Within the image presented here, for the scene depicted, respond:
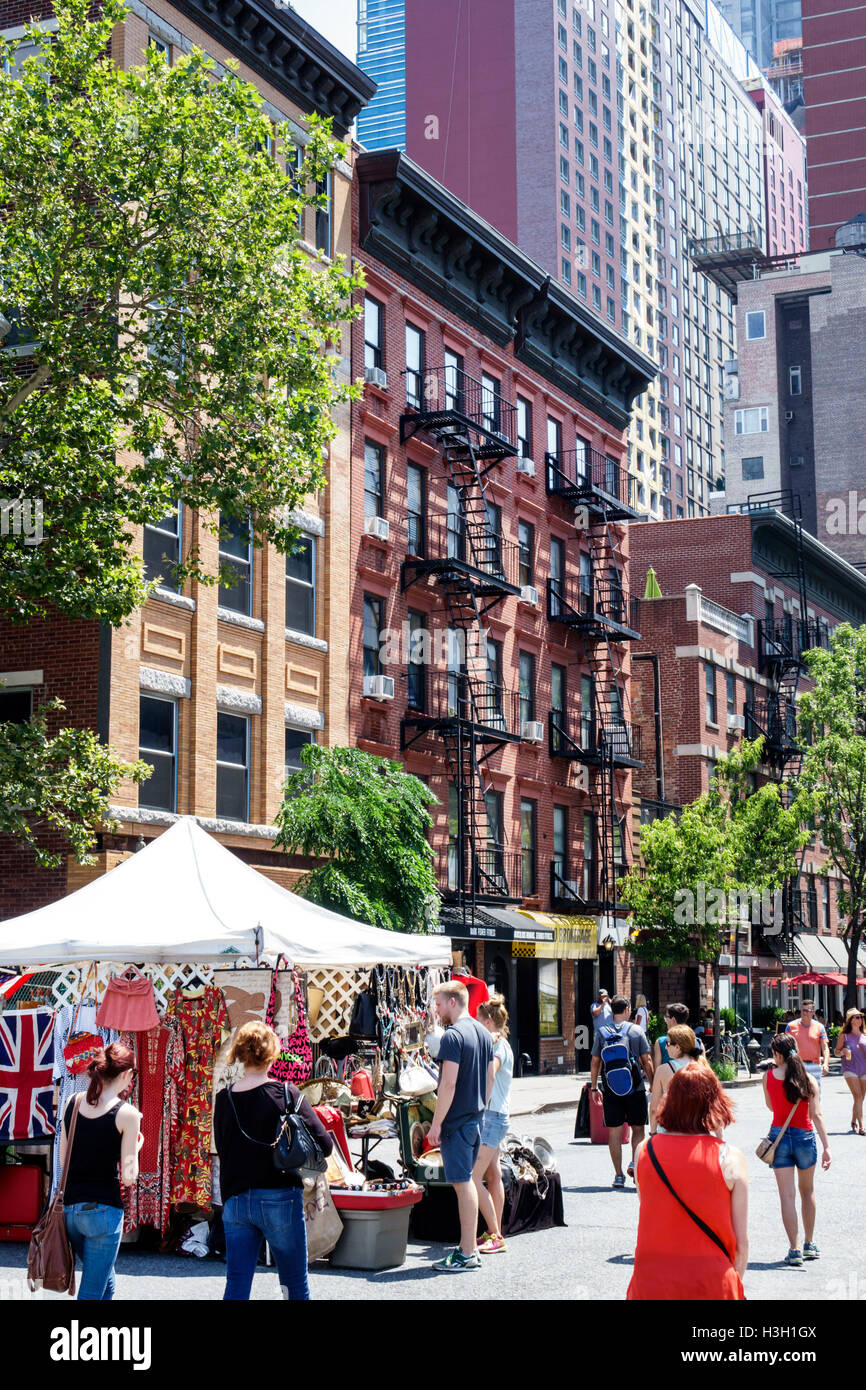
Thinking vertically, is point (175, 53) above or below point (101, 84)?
above

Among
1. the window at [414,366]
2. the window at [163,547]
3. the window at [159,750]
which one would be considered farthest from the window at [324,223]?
the window at [159,750]

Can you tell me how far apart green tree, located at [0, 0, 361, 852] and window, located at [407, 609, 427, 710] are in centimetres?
1383

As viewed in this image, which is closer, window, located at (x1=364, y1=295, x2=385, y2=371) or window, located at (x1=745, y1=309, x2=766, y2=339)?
window, located at (x1=364, y1=295, x2=385, y2=371)

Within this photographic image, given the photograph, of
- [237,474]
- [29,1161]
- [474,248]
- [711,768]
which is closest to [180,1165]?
[29,1161]

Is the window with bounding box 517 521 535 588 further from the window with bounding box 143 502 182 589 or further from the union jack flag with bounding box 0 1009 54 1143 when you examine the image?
the union jack flag with bounding box 0 1009 54 1143

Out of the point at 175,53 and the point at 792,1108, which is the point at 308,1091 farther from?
the point at 175,53

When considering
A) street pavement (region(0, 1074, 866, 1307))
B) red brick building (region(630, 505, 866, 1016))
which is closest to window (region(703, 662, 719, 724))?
red brick building (region(630, 505, 866, 1016))

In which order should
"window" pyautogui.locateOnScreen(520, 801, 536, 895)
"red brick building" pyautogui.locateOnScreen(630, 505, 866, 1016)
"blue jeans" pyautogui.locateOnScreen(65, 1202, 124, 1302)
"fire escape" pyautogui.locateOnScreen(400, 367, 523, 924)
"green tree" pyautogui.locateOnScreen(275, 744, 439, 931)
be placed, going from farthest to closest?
"red brick building" pyautogui.locateOnScreen(630, 505, 866, 1016) < "window" pyautogui.locateOnScreen(520, 801, 536, 895) < "fire escape" pyautogui.locateOnScreen(400, 367, 523, 924) < "green tree" pyautogui.locateOnScreen(275, 744, 439, 931) < "blue jeans" pyautogui.locateOnScreen(65, 1202, 124, 1302)

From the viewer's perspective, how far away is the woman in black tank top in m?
8.20

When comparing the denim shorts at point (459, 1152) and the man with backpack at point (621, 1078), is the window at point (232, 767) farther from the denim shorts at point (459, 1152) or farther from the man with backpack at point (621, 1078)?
the denim shorts at point (459, 1152)

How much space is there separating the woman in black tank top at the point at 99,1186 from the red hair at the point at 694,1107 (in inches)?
123

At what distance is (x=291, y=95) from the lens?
30.8 m

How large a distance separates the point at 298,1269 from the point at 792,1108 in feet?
15.5

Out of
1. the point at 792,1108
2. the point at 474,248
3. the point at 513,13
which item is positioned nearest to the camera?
the point at 792,1108
